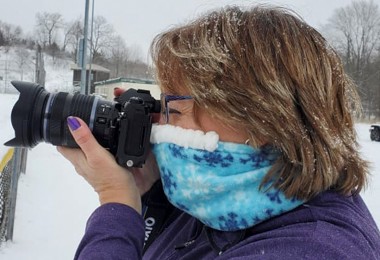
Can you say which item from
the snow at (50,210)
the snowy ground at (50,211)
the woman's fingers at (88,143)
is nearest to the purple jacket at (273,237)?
the woman's fingers at (88,143)

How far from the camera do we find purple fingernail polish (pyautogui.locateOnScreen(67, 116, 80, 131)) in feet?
4.75

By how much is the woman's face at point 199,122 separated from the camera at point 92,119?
116 mm

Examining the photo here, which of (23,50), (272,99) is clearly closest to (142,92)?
(272,99)

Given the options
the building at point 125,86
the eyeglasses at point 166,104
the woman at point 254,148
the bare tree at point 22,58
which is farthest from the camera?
the bare tree at point 22,58

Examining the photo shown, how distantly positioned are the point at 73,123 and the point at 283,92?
0.68m

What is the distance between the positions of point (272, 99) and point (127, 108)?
19.8 inches

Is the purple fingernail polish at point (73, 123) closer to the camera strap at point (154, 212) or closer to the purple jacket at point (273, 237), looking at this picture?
the purple jacket at point (273, 237)

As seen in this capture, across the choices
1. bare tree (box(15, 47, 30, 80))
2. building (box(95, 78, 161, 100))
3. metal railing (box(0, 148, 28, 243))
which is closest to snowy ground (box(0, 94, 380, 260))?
metal railing (box(0, 148, 28, 243))

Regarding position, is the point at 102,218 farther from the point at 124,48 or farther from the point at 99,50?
the point at 124,48

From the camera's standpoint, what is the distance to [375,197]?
299 inches

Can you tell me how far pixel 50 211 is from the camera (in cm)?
594

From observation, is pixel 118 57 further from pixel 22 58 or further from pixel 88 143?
pixel 88 143

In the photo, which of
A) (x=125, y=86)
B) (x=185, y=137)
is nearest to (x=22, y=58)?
(x=125, y=86)

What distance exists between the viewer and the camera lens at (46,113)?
1.52 meters
